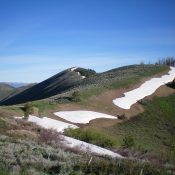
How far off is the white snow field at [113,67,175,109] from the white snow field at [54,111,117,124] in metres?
6.78

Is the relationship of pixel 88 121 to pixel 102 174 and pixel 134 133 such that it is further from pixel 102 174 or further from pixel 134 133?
pixel 102 174

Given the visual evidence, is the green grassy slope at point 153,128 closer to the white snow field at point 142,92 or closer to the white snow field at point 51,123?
the white snow field at point 142,92

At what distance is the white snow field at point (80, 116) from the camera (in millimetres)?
39344

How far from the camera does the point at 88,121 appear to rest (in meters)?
40.2

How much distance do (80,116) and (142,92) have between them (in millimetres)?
19654

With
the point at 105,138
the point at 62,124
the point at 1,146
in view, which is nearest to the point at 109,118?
the point at 62,124

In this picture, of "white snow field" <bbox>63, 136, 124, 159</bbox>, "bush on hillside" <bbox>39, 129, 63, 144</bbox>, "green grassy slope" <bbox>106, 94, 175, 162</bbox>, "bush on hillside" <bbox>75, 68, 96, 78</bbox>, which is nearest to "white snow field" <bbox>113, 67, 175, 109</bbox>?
"green grassy slope" <bbox>106, 94, 175, 162</bbox>

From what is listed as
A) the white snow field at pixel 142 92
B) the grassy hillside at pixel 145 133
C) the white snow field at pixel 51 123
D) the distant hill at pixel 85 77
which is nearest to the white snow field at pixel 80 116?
the grassy hillside at pixel 145 133

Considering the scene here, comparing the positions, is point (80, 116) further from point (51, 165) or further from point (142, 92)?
point (51, 165)

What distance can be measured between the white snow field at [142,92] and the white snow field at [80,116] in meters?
6.78

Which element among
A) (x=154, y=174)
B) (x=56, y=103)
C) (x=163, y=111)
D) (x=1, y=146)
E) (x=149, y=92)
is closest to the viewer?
(x=154, y=174)

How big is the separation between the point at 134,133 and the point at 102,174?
2792cm

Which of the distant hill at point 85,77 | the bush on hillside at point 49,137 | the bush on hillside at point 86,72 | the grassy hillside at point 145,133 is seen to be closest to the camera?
the bush on hillside at point 49,137

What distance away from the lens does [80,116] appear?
4094cm
